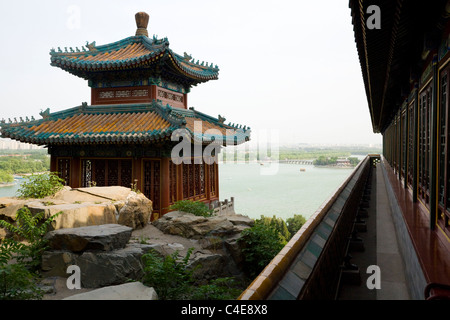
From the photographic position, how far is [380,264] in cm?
516

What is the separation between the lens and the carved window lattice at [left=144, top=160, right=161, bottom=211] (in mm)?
12686

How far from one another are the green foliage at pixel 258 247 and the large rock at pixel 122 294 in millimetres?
3794

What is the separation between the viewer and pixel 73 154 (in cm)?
1373

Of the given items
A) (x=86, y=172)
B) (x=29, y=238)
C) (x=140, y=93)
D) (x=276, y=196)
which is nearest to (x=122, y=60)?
(x=140, y=93)

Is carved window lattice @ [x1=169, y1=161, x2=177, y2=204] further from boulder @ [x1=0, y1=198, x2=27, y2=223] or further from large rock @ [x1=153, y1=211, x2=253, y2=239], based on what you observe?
boulder @ [x1=0, y1=198, x2=27, y2=223]

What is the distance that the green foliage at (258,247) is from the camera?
7953 mm

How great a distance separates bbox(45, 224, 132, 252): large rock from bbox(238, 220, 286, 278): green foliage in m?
2.82

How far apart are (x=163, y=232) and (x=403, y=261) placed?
5771 millimetres

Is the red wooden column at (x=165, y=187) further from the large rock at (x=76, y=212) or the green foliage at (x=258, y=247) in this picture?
the green foliage at (x=258, y=247)

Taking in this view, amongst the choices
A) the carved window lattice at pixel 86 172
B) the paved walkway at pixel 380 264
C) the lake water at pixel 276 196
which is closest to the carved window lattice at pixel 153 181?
the carved window lattice at pixel 86 172

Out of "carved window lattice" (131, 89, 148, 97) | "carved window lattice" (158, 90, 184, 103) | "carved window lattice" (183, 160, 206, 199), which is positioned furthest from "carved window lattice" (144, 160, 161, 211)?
"carved window lattice" (158, 90, 184, 103)

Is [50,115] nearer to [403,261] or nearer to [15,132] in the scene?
[15,132]

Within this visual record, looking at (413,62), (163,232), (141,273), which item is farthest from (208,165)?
(413,62)

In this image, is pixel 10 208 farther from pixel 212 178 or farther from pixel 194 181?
pixel 212 178
